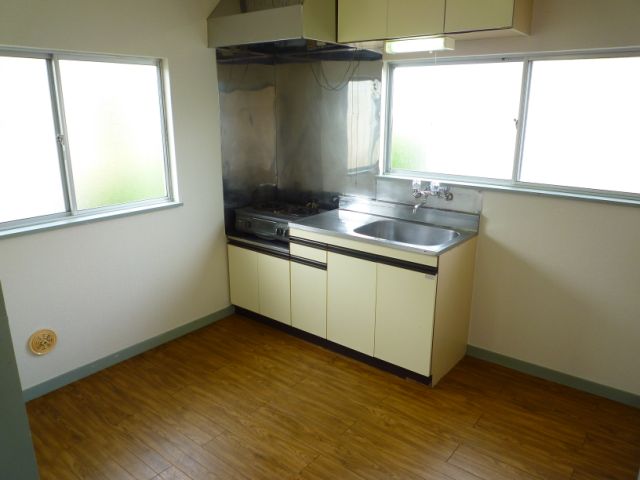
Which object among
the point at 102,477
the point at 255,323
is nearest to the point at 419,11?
the point at 255,323

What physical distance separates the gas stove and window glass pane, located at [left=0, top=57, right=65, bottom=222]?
138 cm

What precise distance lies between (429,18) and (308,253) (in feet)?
5.45

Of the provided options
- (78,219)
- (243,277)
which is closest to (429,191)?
(243,277)

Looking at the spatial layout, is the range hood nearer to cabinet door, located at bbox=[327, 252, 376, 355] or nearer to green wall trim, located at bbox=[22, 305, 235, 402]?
cabinet door, located at bbox=[327, 252, 376, 355]

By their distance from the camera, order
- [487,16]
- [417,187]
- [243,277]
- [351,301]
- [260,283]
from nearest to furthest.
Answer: [487,16] < [351,301] < [417,187] < [260,283] < [243,277]

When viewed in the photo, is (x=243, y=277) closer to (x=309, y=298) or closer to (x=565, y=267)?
→ (x=309, y=298)

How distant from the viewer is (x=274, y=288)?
3719 millimetres

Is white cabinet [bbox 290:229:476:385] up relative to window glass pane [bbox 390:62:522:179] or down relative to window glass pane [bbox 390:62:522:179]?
down

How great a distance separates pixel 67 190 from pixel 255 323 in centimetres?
174

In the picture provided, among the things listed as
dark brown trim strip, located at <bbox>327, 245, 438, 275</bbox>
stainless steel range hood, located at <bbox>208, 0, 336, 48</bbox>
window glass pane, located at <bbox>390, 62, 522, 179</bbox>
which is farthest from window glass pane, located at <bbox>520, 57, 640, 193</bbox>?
stainless steel range hood, located at <bbox>208, 0, 336, 48</bbox>

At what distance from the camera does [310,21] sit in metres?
2.93

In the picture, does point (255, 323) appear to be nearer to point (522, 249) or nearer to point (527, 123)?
point (522, 249)

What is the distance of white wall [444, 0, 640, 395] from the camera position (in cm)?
267

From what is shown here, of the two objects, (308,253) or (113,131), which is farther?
(308,253)
